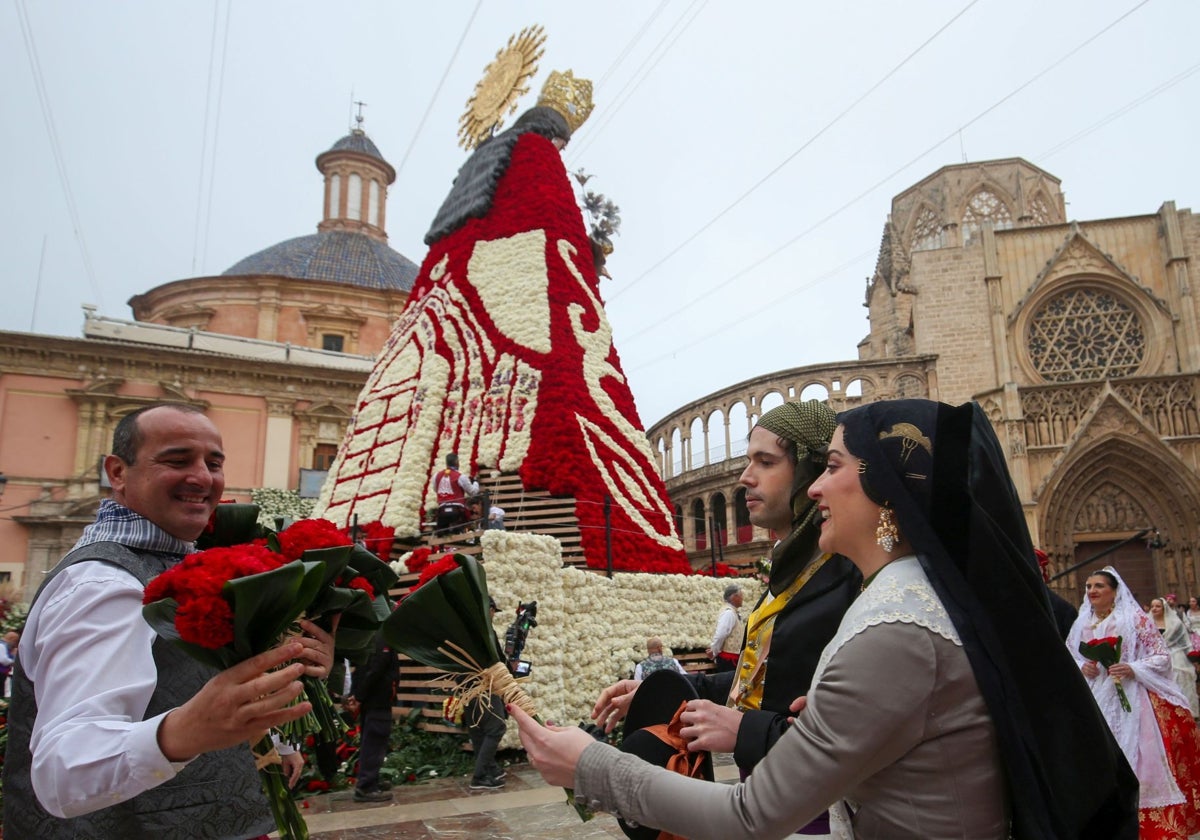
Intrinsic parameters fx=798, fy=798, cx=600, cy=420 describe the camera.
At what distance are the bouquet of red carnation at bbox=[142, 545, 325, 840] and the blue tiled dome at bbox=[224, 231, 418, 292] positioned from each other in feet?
104

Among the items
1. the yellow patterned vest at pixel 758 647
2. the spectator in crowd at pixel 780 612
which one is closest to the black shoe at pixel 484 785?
the spectator in crowd at pixel 780 612

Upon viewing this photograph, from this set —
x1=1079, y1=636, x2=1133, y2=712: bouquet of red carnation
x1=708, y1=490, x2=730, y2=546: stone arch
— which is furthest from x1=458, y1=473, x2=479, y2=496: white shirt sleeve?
x1=708, y1=490, x2=730, y2=546: stone arch

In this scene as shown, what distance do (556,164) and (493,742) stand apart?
9.56 m

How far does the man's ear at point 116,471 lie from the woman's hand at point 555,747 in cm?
124

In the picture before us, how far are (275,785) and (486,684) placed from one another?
0.55 meters

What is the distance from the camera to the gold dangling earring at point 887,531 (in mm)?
1741

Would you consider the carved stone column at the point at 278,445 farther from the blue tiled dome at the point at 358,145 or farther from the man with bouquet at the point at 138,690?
the man with bouquet at the point at 138,690

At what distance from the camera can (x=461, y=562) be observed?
192cm

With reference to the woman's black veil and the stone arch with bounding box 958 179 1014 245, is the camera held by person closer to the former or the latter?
the woman's black veil

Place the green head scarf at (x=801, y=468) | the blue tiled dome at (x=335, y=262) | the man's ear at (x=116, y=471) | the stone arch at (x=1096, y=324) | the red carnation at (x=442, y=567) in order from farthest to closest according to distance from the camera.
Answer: the blue tiled dome at (x=335, y=262)
the stone arch at (x=1096, y=324)
the green head scarf at (x=801, y=468)
the man's ear at (x=116, y=471)
the red carnation at (x=442, y=567)

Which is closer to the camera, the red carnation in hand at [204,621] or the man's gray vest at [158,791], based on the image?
the red carnation in hand at [204,621]

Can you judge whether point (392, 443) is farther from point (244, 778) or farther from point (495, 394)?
point (244, 778)

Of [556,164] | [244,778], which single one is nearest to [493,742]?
[244,778]

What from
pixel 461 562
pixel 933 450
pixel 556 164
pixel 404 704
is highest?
pixel 556 164
